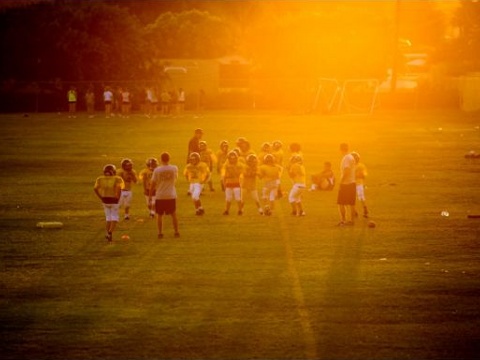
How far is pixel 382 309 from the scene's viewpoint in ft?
A: 48.5

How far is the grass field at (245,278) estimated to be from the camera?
515 inches

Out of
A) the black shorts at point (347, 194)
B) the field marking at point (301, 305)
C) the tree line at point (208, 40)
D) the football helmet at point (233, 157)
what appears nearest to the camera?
the field marking at point (301, 305)

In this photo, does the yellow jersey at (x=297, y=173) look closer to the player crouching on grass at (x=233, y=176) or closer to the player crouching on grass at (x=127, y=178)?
the player crouching on grass at (x=233, y=176)

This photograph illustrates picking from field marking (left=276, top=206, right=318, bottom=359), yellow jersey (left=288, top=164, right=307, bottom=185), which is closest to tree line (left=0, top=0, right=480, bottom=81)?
yellow jersey (left=288, top=164, right=307, bottom=185)

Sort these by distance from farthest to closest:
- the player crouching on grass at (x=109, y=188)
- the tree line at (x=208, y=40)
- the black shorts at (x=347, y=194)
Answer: the tree line at (x=208, y=40) → the black shorts at (x=347, y=194) → the player crouching on grass at (x=109, y=188)

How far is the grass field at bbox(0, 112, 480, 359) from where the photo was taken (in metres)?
13.1

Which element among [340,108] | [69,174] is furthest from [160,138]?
[340,108]

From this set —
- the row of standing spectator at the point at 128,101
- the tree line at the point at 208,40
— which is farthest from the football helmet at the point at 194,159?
the tree line at the point at 208,40

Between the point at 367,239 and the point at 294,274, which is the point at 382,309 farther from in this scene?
the point at 367,239

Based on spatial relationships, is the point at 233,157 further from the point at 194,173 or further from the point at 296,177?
the point at 296,177

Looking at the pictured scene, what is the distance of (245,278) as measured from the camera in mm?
16984

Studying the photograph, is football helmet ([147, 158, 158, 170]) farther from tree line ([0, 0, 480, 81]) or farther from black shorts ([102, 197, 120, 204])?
tree line ([0, 0, 480, 81])

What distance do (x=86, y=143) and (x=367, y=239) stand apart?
27836 mm

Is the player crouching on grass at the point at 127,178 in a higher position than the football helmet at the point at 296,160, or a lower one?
lower
